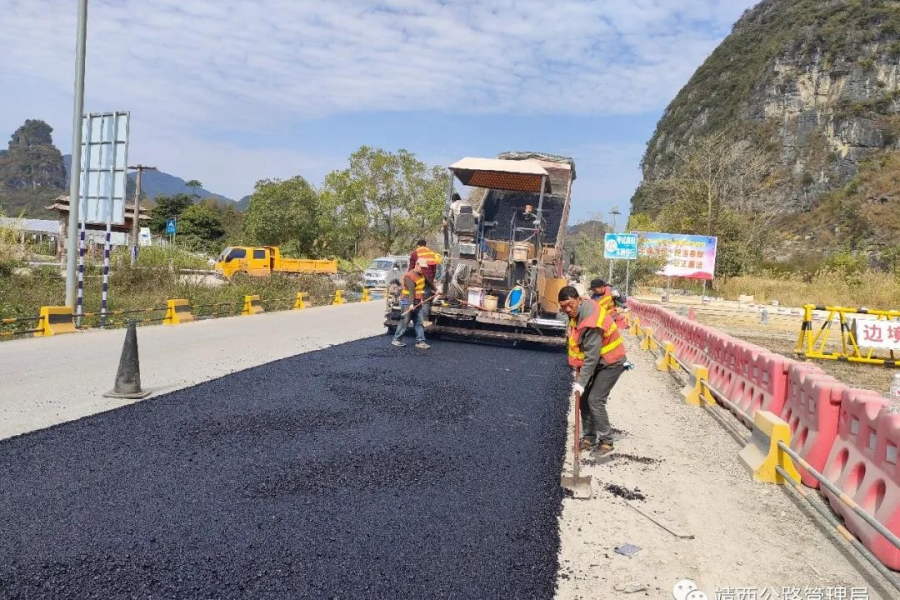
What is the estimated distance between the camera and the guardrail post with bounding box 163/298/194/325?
582 inches

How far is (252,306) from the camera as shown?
18.5 meters

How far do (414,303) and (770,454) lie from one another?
7465 mm

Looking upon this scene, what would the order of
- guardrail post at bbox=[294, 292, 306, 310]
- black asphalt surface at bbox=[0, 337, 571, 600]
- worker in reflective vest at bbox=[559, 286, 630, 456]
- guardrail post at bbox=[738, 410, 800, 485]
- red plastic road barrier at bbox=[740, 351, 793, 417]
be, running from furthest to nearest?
1. guardrail post at bbox=[294, 292, 306, 310]
2. red plastic road barrier at bbox=[740, 351, 793, 417]
3. worker in reflective vest at bbox=[559, 286, 630, 456]
4. guardrail post at bbox=[738, 410, 800, 485]
5. black asphalt surface at bbox=[0, 337, 571, 600]

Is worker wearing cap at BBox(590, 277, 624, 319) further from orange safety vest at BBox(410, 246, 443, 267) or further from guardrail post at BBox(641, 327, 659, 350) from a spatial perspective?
guardrail post at BBox(641, 327, 659, 350)

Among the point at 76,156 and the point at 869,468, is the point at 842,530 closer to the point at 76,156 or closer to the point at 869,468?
the point at 869,468

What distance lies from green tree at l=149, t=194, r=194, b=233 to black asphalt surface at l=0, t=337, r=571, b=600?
5824 cm

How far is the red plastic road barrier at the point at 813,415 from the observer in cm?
540

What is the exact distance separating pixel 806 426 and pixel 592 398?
1.75 meters

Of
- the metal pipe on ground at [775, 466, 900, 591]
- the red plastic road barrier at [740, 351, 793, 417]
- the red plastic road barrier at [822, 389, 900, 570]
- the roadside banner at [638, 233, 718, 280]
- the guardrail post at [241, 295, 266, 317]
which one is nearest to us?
the metal pipe on ground at [775, 466, 900, 591]

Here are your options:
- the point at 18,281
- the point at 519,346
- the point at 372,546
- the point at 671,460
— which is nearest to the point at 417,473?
the point at 372,546

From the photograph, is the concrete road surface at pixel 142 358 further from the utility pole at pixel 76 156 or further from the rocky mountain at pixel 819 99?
the rocky mountain at pixel 819 99

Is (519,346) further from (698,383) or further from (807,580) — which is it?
(807,580)

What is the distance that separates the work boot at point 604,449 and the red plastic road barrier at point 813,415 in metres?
1.50

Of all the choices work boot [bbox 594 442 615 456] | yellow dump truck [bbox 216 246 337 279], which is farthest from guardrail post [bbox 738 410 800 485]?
A: yellow dump truck [bbox 216 246 337 279]
